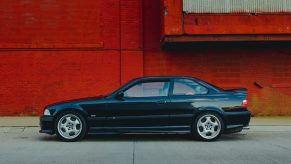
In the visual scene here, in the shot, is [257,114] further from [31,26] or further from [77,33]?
[31,26]

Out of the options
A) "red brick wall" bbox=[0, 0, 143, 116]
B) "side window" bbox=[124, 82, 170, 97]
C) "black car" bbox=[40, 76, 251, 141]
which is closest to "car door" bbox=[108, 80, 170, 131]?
"black car" bbox=[40, 76, 251, 141]

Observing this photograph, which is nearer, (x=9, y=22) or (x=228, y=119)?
(x=228, y=119)

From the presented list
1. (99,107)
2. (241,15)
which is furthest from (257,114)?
(99,107)

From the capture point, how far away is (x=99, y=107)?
11.6 m

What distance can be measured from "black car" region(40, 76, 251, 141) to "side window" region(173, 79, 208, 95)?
138 mm

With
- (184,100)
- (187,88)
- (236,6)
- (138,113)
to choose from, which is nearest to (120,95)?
(138,113)

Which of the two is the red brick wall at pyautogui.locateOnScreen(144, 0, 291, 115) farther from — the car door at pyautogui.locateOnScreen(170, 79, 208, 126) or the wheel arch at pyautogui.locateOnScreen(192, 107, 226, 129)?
the wheel arch at pyautogui.locateOnScreen(192, 107, 226, 129)

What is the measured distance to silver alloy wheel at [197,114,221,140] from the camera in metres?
11.7

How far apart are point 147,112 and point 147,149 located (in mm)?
1368

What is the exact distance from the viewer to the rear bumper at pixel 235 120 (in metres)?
11.7

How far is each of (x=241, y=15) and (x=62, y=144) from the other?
291 inches

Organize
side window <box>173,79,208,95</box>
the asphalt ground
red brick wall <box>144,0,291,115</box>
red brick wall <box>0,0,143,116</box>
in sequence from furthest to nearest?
red brick wall <box>144,0,291,115</box>, red brick wall <box>0,0,143,116</box>, side window <box>173,79,208,95</box>, the asphalt ground

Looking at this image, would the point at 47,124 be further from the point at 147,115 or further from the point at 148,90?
the point at 148,90

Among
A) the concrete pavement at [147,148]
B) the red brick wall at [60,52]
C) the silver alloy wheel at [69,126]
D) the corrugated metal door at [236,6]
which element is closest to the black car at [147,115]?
the silver alloy wheel at [69,126]
